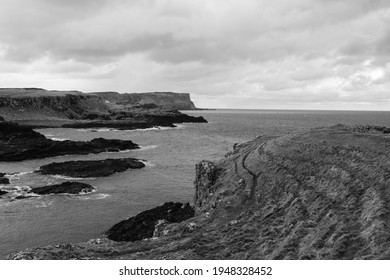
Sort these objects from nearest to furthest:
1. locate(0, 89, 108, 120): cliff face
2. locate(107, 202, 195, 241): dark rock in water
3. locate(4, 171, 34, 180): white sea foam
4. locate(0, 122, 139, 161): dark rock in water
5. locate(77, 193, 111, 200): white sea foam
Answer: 1. locate(107, 202, 195, 241): dark rock in water
2. locate(77, 193, 111, 200): white sea foam
3. locate(4, 171, 34, 180): white sea foam
4. locate(0, 122, 139, 161): dark rock in water
5. locate(0, 89, 108, 120): cliff face

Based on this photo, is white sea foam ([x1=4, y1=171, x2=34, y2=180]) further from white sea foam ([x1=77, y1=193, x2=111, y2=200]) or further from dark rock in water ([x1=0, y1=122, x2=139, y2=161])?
white sea foam ([x1=77, y1=193, x2=111, y2=200])

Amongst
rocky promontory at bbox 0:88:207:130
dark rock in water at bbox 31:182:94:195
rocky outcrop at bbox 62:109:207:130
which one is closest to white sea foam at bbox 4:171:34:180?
dark rock in water at bbox 31:182:94:195

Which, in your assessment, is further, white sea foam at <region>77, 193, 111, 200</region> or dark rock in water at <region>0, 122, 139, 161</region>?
dark rock in water at <region>0, 122, 139, 161</region>

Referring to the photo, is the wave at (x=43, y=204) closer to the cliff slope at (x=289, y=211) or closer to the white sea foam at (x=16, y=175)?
the white sea foam at (x=16, y=175)

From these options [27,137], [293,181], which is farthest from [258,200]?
[27,137]

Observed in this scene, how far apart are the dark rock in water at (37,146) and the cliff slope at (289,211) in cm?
5014

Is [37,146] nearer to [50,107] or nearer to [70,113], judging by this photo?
[70,113]

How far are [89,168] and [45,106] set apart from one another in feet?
422

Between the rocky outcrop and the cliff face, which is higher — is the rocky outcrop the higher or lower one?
the lower one

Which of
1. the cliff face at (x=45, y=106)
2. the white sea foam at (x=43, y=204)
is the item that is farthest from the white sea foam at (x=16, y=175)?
the cliff face at (x=45, y=106)

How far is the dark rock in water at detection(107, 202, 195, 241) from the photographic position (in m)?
27.9

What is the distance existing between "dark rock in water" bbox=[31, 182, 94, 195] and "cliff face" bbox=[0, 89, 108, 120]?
120 meters

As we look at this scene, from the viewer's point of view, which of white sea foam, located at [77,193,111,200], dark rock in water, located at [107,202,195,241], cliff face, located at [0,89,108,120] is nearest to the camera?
dark rock in water, located at [107,202,195,241]

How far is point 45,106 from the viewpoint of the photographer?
545 feet
